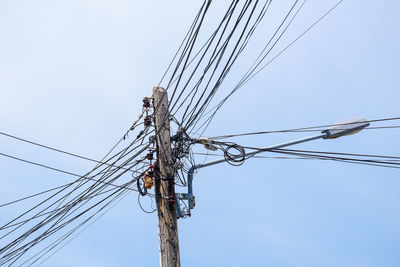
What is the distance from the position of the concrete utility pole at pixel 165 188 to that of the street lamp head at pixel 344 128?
2.61 metres

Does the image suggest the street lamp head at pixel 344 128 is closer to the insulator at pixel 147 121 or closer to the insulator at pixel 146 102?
the insulator at pixel 147 121

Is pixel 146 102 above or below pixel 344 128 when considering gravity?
above

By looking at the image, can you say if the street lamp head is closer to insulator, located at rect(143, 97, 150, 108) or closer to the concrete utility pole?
the concrete utility pole

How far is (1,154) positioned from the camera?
864cm

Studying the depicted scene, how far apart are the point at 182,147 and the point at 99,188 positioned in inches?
75.4

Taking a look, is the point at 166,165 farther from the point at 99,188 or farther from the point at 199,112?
the point at 99,188

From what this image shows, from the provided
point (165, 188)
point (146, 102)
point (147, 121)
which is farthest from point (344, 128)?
point (146, 102)

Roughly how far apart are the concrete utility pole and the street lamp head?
261 centimetres

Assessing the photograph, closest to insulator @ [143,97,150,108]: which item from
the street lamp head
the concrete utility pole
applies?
the concrete utility pole

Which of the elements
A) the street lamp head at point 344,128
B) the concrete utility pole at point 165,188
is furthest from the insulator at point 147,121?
the street lamp head at point 344,128

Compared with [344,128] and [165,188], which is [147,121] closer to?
[165,188]

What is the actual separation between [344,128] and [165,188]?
2.93 metres

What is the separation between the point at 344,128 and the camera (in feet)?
20.3

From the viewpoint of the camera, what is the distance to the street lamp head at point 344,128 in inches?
241
